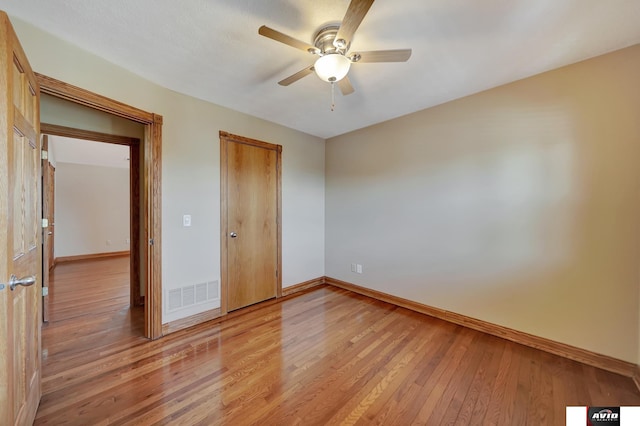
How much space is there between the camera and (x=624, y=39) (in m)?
1.73

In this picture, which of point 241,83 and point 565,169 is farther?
point 241,83

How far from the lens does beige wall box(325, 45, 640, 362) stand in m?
1.85

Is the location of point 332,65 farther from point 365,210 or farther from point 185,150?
point 365,210

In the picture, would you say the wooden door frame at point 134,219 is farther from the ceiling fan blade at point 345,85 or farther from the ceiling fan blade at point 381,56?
the ceiling fan blade at point 381,56

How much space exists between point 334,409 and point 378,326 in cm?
120

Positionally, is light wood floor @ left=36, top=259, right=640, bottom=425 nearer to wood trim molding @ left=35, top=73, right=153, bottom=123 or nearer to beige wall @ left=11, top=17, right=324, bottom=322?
beige wall @ left=11, top=17, right=324, bottom=322

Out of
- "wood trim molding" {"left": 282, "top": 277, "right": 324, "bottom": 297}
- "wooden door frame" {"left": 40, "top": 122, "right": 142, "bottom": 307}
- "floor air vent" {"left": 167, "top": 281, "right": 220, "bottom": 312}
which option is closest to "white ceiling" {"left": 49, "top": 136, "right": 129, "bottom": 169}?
"wooden door frame" {"left": 40, "top": 122, "right": 142, "bottom": 307}

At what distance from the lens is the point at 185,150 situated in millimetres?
2555

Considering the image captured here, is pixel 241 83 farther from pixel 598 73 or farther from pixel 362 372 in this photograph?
pixel 598 73

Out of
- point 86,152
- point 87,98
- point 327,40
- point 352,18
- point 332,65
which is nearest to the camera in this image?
point 352,18

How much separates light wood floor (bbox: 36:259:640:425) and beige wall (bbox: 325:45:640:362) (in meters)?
0.40

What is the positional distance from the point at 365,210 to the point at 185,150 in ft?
A: 7.99

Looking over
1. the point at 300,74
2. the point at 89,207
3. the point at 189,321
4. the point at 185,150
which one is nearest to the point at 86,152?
the point at 89,207

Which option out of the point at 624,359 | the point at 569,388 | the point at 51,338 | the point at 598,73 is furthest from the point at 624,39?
the point at 51,338
